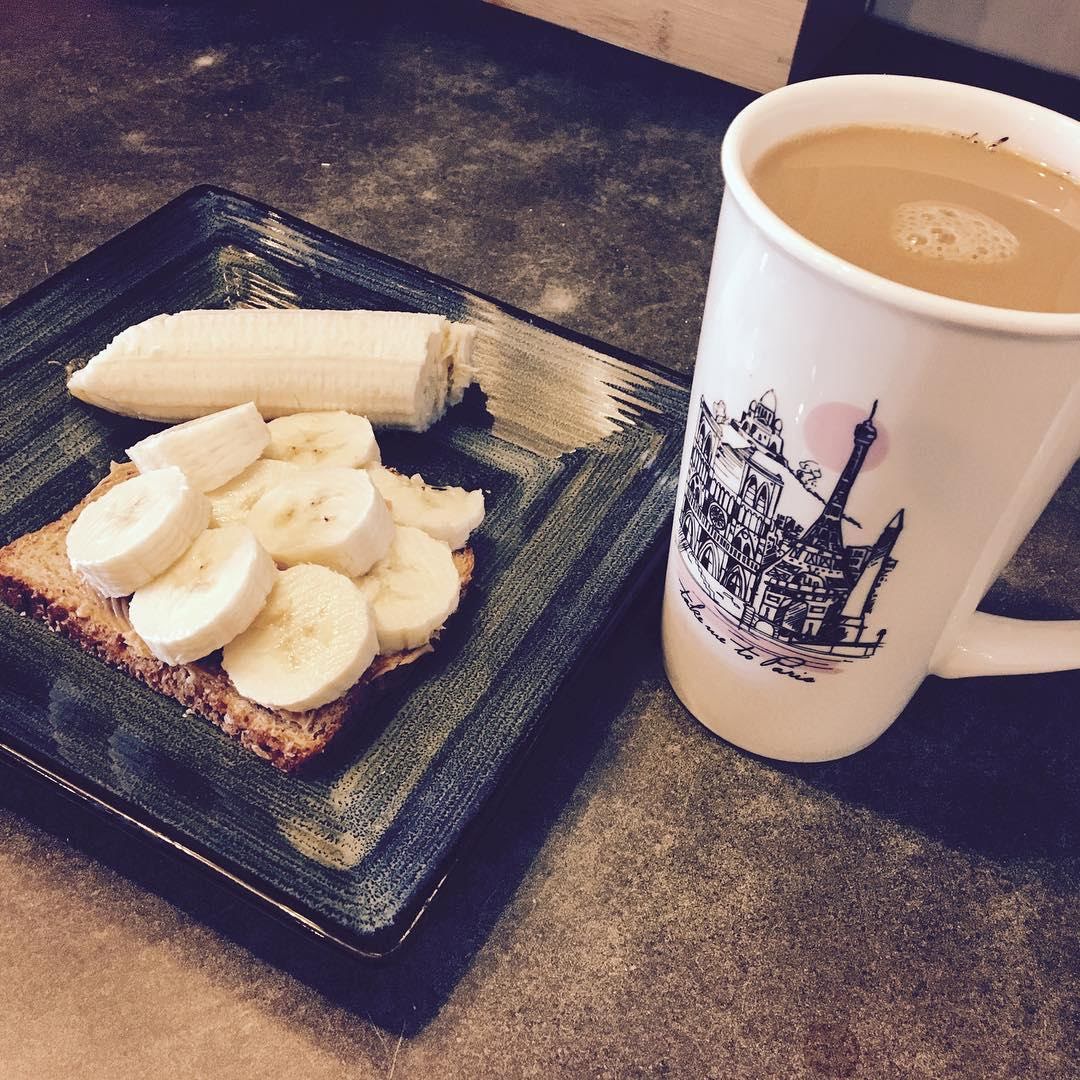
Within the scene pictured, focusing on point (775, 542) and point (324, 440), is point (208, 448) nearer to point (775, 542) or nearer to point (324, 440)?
point (324, 440)

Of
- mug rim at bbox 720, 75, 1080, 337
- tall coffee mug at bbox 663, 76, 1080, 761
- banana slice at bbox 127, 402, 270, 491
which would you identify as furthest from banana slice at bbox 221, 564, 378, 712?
mug rim at bbox 720, 75, 1080, 337

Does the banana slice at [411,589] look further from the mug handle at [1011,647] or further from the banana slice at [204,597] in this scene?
the mug handle at [1011,647]

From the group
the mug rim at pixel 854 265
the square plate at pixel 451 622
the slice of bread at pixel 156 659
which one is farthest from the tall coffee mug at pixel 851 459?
the slice of bread at pixel 156 659

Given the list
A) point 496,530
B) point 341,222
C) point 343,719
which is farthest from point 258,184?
point 343,719

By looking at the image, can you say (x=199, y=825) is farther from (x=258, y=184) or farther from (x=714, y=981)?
(x=258, y=184)

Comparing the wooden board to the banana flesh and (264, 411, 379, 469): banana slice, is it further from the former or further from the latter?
(264, 411, 379, 469): banana slice
